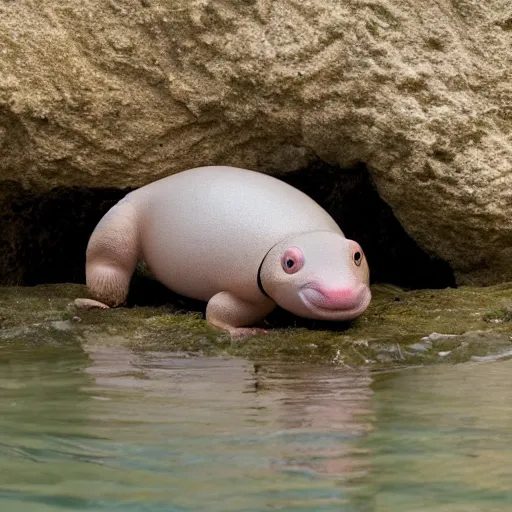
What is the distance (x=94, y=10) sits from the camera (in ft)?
16.0

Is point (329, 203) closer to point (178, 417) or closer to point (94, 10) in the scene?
point (94, 10)

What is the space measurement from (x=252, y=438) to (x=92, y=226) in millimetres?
3780

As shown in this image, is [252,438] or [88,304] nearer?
[252,438]

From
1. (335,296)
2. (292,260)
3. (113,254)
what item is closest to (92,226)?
(113,254)

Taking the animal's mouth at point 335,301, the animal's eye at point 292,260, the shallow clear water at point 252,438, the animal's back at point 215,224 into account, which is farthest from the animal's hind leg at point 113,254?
the shallow clear water at point 252,438

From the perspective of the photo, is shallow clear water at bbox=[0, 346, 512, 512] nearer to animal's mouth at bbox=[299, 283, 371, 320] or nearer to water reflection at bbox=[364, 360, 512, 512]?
water reflection at bbox=[364, 360, 512, 512]

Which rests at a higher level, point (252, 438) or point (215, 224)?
point (215, 224)

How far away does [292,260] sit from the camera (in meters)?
4.34

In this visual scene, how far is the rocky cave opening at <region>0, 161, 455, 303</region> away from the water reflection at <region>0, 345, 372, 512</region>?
2.12 metres

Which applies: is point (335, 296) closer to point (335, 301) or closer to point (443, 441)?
point (335, 301)

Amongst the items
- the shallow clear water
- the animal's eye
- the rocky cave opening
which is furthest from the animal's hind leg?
the shallow clear water

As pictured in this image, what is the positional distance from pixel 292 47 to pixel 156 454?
2.94 meters

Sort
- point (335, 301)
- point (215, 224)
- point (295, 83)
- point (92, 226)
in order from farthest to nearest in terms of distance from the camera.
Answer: point (92, 226), point (295, 83), point (215, 224), point (335, 301)

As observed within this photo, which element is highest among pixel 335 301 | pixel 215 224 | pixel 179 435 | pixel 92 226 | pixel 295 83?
Answer: pixel 295 83
